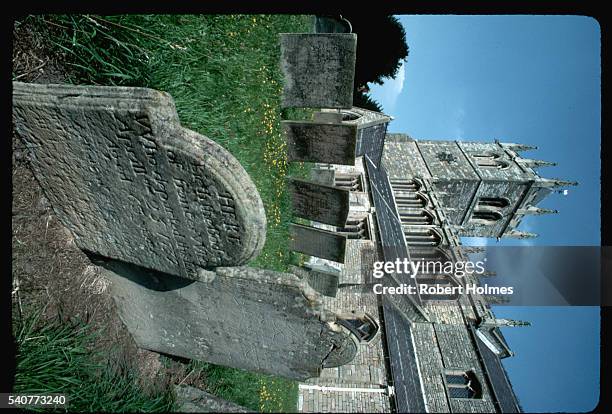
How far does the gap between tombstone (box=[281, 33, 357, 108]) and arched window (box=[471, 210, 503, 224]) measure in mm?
17000

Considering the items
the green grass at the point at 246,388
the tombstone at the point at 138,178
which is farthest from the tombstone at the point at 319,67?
the green grass at the point at 246,388

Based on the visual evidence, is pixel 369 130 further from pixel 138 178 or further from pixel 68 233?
pixel 138 178

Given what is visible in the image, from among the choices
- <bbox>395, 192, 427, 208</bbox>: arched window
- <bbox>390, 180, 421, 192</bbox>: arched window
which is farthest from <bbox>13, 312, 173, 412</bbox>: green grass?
<bbox>390, 180, 421, 192</bbox>: arched window

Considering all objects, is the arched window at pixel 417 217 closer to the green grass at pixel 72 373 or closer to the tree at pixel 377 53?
the tree at pixel 377 53

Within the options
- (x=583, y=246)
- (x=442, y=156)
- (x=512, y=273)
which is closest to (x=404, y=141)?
(x=442, y=156)

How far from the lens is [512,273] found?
6328mm

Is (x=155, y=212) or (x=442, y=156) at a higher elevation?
(x=155, y=212)

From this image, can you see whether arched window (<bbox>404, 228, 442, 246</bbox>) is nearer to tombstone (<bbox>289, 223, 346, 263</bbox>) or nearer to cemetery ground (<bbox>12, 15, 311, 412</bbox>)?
tombstone (<bbox>289, 223, 346, 263</bbox>)

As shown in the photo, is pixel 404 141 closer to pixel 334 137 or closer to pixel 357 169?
pixel 357 169

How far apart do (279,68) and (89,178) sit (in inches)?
197

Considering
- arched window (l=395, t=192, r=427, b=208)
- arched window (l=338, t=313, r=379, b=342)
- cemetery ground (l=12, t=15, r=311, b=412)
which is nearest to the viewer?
cemetery ground (l=12, t=15, r=311, b=412)

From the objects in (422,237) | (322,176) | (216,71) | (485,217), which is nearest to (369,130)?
(422,237)

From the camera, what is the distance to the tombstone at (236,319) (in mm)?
4891

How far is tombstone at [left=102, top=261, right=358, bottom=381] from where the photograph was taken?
489cm
